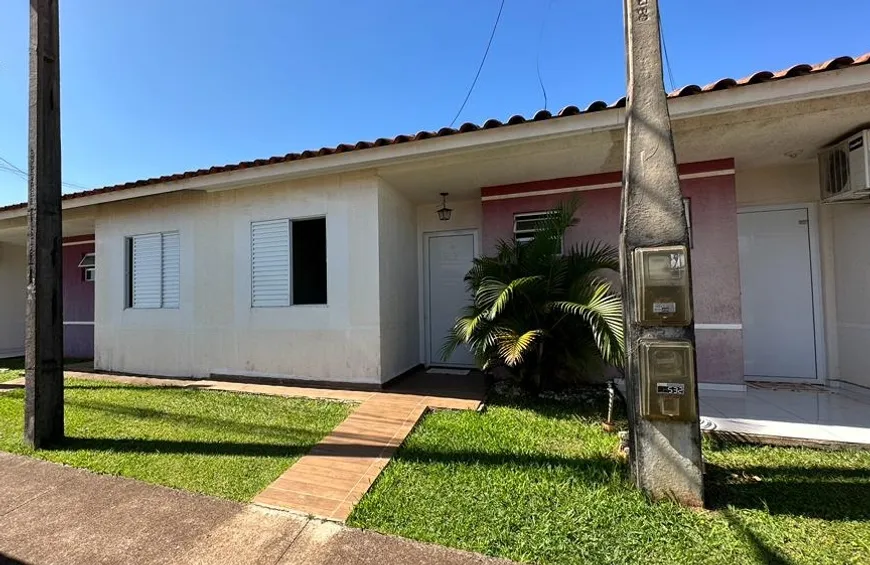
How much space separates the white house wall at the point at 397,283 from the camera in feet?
19.6

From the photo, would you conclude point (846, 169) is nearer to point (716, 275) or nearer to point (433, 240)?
point (716, 275)

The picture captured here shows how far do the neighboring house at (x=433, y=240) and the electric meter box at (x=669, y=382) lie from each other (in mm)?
2756

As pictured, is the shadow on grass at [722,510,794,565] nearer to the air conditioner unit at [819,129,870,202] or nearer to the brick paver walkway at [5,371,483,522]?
the brick paver walkway at [5,371,483,522]

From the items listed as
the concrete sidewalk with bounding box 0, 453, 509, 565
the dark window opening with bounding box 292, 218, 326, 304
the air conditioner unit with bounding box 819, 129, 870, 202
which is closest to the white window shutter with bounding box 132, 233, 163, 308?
the dark window opening with bounding box 292, 218, 326, 304

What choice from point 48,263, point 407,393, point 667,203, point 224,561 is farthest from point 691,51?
point 48,263

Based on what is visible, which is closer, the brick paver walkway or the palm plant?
the brick paver walkway

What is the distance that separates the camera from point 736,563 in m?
2.17

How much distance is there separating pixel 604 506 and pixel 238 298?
20.2ft

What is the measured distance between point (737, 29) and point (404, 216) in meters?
5.89

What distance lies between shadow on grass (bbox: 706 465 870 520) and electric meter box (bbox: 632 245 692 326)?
135 cm

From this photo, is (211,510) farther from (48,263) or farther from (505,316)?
(505,316)

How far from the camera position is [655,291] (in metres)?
2.73

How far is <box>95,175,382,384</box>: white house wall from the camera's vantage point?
5.94 metres

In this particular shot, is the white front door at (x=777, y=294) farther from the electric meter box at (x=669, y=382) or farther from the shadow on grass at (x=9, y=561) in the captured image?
the shadow on grass at (x=9, y=561)
